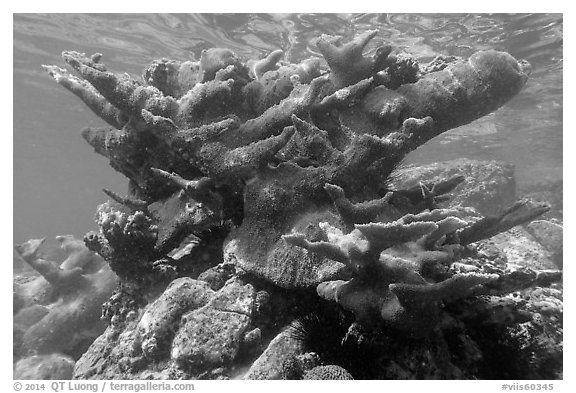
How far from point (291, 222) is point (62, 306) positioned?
5340 mm

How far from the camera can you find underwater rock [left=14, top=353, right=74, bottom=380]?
570cm

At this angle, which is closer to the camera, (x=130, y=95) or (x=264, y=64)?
(x=130, y=95)

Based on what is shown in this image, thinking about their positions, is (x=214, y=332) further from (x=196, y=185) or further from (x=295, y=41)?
(x=295, y=41)

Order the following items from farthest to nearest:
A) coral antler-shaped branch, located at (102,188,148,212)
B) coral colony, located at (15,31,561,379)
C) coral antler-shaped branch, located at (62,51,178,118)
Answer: coral antler-shaped branch, located at (102,188,148,212), coral antler-shaped branch, located at (62,51,178,118), coral colony, located at (15,31,561,379)

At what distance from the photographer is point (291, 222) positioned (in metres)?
3.96

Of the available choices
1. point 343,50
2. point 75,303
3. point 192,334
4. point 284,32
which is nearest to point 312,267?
point 192,334

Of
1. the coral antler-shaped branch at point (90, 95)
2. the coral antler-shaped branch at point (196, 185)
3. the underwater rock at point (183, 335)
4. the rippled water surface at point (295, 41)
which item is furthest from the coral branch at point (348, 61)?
the rippled water surface at point (295, 41)

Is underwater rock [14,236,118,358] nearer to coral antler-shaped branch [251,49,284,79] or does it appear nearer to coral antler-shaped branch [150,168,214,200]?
coral antler-shaped branch [150,168,214,200]

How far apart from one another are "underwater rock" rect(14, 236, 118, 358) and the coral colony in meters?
2.22

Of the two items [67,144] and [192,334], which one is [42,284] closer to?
[192,334]

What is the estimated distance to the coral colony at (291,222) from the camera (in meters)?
3.20

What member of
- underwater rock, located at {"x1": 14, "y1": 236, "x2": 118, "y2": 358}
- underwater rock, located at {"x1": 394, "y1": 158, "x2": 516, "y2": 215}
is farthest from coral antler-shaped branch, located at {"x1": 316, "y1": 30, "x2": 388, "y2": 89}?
underwater rock, located at {"x1": 394, "y1": 158, "x2": 516, "y2": 215}

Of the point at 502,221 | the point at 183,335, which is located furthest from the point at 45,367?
the point at 502,221
